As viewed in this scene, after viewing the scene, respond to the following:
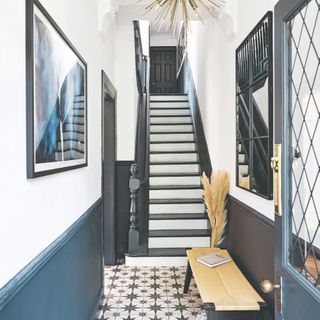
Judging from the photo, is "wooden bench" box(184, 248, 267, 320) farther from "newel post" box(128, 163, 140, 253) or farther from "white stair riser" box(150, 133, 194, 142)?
"white stair riser" box(150, 133, 194, 142)

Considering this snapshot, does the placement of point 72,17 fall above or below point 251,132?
above

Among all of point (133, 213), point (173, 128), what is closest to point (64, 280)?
point (133, 213)

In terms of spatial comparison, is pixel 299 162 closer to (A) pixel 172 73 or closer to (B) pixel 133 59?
(B) pixel 133 59

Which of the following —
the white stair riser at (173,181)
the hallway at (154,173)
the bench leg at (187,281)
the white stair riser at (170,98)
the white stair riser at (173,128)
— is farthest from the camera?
the white stair riser at (170,98)

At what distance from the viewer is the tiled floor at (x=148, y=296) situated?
2789mm

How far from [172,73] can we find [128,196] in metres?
5.64

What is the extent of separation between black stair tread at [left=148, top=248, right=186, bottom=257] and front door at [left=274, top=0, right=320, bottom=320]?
2.53 meters

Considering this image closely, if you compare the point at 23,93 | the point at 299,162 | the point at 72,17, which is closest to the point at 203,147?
the point at 72,17

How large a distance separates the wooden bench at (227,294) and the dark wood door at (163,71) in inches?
270

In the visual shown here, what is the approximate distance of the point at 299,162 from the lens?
1.32 metres

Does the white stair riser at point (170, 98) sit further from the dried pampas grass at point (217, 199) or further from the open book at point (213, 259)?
the open book at point (213, 259)

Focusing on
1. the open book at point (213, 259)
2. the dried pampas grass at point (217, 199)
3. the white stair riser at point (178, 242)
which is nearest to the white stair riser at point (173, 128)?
the white stair riser at point (178, 242)

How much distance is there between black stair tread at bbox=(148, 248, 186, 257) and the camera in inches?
152

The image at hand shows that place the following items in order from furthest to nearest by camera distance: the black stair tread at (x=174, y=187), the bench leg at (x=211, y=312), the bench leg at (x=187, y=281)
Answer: the black stair tread at (x=174, y=187), the bench leg at (x=187, y=281), the bench leg at (x=211, y=312)
